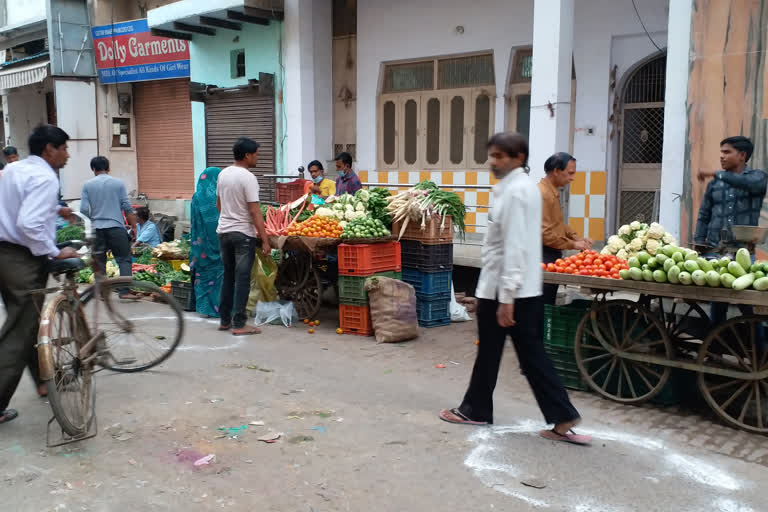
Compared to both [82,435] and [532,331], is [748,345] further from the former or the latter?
[82,435]

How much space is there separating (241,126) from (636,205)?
26.9ft

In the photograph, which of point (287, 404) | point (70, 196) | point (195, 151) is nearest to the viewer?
point (287, 404)

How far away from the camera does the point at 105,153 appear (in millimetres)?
18156

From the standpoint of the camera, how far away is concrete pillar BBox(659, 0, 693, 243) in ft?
25.2

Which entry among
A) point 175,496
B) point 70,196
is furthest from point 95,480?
point 70,196

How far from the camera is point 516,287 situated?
4023mm

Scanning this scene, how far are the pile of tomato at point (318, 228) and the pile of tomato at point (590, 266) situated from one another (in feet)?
9.03

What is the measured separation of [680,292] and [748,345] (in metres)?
0.62

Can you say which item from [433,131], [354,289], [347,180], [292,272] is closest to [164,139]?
[433,131]

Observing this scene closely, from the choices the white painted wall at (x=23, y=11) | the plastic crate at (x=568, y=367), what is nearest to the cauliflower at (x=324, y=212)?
the plastic crate at (x=568, y=367)

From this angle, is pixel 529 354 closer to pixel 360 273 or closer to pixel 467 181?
pixel 360 273

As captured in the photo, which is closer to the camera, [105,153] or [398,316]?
[398,316]

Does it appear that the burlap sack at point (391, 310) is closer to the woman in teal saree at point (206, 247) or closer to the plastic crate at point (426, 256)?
the plastic crate at point (426, 256)

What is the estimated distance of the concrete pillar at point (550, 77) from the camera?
353 inches
